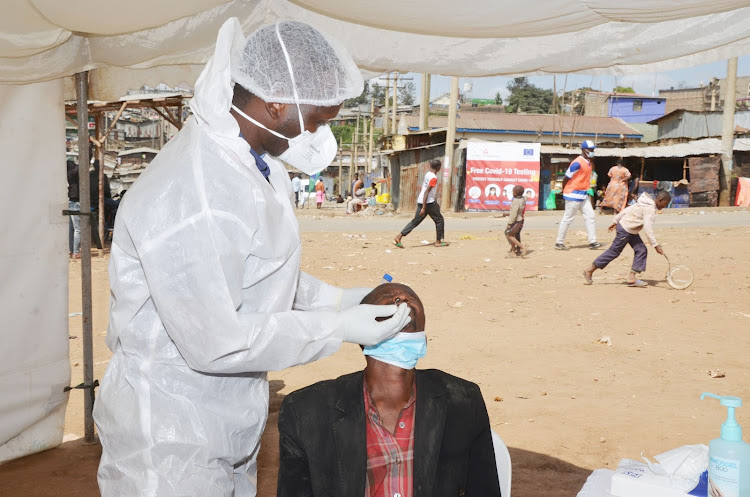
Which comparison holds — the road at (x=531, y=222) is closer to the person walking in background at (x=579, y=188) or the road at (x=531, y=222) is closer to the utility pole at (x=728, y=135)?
the utility pole at (x=728, y=135)

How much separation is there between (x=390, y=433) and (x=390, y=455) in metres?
0.07

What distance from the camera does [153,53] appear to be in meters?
3.62

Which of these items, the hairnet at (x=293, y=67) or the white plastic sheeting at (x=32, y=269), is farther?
the white plastic sheeting at (x=32, y=269)

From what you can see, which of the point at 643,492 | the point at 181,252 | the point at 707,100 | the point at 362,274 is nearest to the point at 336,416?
the point at 181,252

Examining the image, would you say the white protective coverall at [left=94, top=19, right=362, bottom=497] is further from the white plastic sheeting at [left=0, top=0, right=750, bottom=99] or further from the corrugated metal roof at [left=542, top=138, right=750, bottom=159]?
the corrugated metal roof at [left=542, top=138, right=750, bottom=159]

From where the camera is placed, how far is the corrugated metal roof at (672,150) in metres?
26.4

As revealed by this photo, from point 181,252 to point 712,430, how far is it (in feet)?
13.2

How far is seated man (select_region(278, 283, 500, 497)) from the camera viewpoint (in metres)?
2.19

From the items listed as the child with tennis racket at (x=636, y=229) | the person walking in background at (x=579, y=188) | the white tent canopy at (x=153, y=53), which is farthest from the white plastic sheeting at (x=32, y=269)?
the person walking in background at (x=579, y=188)

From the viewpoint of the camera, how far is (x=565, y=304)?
8.62m

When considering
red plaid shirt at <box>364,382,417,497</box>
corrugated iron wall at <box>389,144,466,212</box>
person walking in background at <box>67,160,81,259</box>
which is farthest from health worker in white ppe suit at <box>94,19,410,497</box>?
corrugated iron wall at <box>389,144,466,212</box>

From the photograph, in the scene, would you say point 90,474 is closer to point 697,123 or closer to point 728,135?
point 728,135

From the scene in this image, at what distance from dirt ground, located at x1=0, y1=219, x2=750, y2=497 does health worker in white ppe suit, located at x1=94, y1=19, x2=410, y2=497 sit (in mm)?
2040

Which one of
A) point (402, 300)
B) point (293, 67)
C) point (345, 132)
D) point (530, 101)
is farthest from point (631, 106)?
point (293, 67)
